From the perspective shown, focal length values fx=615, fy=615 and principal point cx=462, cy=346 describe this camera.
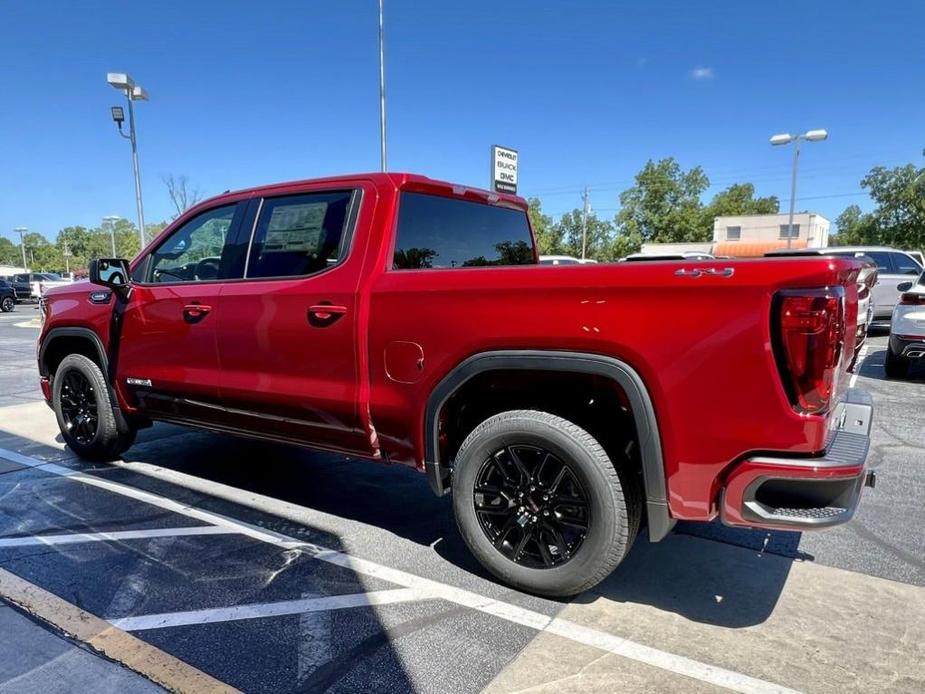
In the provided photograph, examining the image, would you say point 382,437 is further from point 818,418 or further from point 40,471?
point 40,471

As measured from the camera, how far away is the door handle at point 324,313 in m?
3.20

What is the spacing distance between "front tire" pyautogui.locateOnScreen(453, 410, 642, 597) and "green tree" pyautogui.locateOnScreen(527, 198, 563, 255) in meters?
55.1

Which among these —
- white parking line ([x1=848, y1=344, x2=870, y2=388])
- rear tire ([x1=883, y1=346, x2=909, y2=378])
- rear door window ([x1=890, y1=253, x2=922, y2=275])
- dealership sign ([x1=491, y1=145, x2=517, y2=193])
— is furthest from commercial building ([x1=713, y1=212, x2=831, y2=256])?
dealership sign ([x1=491, y1=145, x2=517, y2=193])

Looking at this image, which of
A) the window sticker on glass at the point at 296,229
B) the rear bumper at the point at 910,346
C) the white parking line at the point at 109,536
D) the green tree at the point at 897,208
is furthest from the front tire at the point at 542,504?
the green tree at the point at 897,208

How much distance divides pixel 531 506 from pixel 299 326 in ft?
5.13

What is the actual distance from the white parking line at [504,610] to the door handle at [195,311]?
1229 mm

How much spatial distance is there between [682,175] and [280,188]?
64.9 m

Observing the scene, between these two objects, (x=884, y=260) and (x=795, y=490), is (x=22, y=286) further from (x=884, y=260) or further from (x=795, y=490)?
(x=795, y=490)

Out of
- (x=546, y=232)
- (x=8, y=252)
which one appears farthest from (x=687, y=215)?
(x=8, y=252)

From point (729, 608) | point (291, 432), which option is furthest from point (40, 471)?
point (729, 608)

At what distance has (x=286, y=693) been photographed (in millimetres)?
2205

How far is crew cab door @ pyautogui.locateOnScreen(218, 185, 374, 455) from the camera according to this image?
324cm

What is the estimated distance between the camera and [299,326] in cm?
336

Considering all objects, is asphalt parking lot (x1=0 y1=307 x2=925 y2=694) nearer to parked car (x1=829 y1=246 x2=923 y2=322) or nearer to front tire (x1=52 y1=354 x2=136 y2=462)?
front tire (x1=52 y1=354 x2=136 y2=462)
